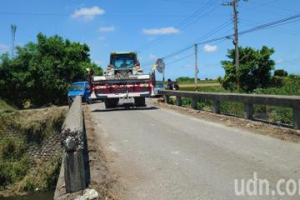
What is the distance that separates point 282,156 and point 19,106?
3419cm

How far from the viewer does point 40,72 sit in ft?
124

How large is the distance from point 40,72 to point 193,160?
3241 centimetres

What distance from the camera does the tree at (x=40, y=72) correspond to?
36938 millimetres

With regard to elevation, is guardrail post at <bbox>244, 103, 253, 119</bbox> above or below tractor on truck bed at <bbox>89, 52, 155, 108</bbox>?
below

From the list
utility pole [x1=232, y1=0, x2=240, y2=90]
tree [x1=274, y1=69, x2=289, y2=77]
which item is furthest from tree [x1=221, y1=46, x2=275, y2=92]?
tree [x1=274, y1=69, x2=289, y2=77]

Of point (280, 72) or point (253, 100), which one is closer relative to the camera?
point (253, 100)

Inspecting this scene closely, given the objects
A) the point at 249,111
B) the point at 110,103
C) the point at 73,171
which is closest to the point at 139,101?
the point at 110,103

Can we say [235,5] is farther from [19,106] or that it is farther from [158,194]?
[158,194]

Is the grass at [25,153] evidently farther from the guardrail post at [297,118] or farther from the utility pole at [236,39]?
the utility pole at [236,39]

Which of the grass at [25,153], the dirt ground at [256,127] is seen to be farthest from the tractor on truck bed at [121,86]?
the dirt ground at [256,127]

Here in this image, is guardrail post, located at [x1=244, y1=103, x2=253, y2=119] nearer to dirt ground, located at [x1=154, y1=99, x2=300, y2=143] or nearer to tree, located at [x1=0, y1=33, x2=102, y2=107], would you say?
dirt ground, located at [x1=154, y1=99, x2=300, y2=143]

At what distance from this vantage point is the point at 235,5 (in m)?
42.5

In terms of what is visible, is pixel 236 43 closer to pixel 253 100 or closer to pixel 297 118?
pixel 253 100

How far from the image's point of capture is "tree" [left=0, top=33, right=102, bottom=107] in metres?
36.9
